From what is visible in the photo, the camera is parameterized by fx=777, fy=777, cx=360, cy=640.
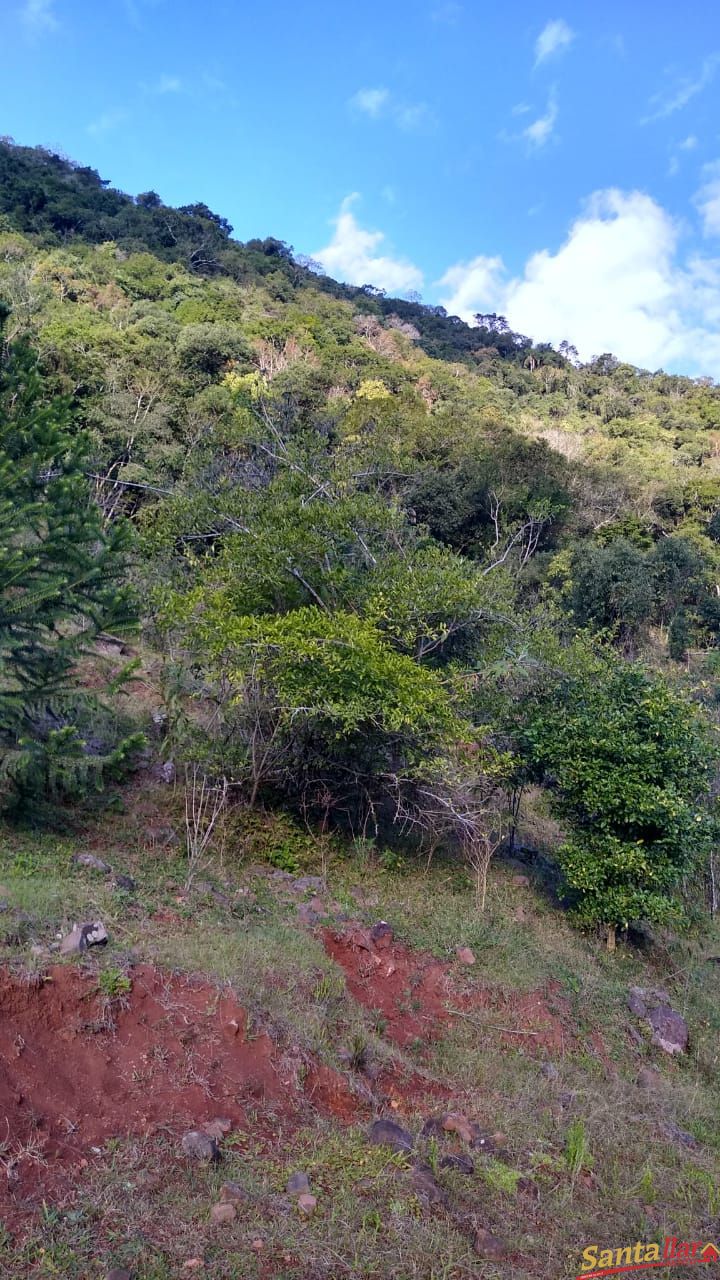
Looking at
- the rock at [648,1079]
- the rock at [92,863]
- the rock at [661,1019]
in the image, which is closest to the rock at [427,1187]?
the rock at [648,1079]

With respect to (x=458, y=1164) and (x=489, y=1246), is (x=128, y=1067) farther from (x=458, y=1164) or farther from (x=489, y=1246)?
(x=489, y=1246)

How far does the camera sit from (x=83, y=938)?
525 centimetres

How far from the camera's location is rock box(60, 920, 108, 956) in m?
5.15

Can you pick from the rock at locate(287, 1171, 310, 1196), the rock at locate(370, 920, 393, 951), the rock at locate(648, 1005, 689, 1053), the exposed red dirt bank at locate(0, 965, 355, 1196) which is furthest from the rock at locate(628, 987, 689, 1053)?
the rock at locate(287, 1171, 310, 1196)

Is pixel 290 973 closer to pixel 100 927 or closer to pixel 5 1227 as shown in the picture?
pixel 100 927

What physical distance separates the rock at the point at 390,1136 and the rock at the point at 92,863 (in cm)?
360

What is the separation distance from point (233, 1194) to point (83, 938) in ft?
6.56

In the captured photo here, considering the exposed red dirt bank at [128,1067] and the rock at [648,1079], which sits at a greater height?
the exposed red dirt bank at [128,1067]

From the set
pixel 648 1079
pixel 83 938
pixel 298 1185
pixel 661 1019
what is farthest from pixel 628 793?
pixel 83 938

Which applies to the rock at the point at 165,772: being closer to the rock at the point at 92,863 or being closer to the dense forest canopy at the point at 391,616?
the dense forest canopy at the point at 391,616

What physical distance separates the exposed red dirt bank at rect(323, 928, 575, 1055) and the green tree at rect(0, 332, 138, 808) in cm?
296

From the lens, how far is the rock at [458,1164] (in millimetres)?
Answer: 4520

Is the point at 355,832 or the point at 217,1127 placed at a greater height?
the point at 217,1127

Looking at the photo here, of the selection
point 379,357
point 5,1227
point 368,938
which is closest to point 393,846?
point 368,938
